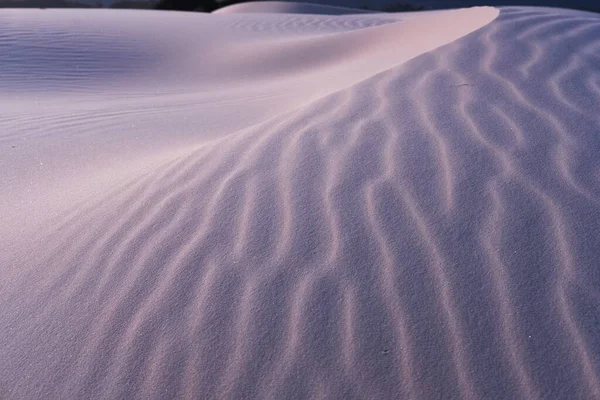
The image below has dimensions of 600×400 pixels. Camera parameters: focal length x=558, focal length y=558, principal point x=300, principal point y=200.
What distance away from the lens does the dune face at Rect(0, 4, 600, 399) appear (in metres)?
1.79

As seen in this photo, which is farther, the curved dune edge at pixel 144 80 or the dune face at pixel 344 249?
the curved dune edge at pixel 144 80

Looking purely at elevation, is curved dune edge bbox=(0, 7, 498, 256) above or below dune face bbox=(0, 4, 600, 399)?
below

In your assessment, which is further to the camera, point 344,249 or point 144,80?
point 144,80

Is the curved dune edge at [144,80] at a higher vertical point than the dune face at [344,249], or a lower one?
lower

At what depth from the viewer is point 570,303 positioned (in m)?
1.87

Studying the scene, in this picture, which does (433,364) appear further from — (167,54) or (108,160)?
(167,54)

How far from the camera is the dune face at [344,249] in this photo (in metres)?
1.79

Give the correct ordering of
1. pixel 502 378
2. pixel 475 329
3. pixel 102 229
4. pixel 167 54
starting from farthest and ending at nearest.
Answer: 1. pixel 167 54
2. pixel 102 229
3. pixel 475 329
4. pixel 502 378

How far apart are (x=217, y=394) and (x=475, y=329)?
0.86m

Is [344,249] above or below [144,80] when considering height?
above

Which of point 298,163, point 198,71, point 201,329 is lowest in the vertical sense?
point 198,71

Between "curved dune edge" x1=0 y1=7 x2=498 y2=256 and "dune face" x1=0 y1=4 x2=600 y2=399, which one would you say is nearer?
"dune face" x1=0 y1=4 x2=600 y2=399

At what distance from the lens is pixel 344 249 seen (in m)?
2.17

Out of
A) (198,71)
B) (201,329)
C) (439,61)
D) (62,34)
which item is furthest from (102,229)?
(62,34)
